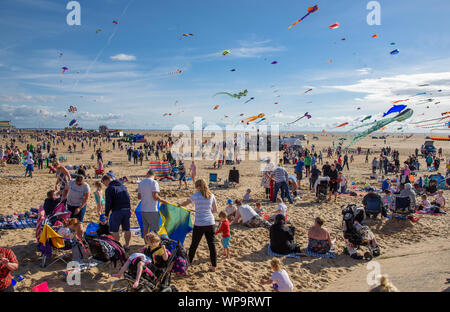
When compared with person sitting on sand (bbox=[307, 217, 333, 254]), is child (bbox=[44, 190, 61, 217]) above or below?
above

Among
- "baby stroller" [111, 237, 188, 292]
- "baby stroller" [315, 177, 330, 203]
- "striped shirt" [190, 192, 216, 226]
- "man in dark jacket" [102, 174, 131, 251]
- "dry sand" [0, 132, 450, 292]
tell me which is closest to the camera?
"baby stroller" [111, 237, 188, 292]

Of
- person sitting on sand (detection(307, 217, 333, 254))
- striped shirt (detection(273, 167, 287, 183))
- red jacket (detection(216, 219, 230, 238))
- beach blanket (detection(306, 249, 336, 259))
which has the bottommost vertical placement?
beach blanket (detection(306, 249, 336, 259))

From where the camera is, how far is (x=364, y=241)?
19.5 feet

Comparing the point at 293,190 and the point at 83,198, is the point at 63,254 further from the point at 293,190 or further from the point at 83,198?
the point at 293,190

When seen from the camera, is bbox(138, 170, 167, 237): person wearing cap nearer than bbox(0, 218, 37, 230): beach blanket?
Yes

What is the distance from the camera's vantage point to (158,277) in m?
3.97

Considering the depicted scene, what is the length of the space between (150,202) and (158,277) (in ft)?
5.07

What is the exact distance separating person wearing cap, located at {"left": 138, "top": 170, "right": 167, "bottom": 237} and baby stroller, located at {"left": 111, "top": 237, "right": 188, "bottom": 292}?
65 centimetres

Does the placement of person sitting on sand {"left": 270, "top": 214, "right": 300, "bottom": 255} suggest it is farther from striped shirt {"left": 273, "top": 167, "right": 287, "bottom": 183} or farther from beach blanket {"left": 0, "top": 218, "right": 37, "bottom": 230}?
beach blanket {"left": 0, "top": 218, "right": 37, "bottom": 230}

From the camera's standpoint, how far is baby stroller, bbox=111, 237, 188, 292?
12.2ft

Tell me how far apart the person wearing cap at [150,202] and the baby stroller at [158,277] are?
0.65m

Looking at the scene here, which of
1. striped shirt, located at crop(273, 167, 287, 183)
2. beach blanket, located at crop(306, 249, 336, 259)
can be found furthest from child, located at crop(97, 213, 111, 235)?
striped shirt, located at crop(273, 167, 287, 183)

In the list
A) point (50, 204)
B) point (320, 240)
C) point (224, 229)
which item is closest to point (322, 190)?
point (320, 240)

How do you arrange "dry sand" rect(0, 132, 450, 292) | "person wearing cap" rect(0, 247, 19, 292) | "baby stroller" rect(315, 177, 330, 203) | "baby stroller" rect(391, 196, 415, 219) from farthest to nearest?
"baby stroller" rect(315, 177, 330, 203) → "baby stroller" rect(391, 196, 415, 219) → "dry sand" rect(0, 132, 450, 292) → "person wearing cap" rect(0, 247, 19, 292)
